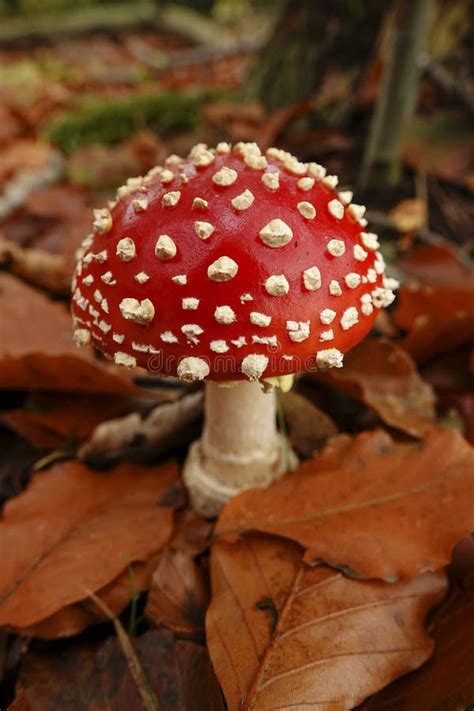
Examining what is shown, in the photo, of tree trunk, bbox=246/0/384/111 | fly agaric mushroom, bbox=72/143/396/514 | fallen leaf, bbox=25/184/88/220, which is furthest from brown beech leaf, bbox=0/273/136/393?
tree trunk, bbox=246/0/384/111

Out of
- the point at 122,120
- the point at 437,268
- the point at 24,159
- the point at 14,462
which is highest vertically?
the point at 437,268

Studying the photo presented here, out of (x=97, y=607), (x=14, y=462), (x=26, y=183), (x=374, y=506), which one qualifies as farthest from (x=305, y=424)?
(x=26, y=183)

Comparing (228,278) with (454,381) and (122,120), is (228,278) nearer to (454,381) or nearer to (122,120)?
(454,381)

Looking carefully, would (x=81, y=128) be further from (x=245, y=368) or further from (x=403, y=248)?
(x=245, y=368)

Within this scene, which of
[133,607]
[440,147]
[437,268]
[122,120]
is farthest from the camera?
→ [122,120]

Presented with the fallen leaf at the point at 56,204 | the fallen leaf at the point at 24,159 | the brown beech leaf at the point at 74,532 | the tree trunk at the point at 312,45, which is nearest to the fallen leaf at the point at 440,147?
the tree trunk at the point at 312,45

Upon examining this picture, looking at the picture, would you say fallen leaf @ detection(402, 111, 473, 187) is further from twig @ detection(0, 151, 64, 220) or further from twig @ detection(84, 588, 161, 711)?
twig @ detection(84, 588, 161, 711)

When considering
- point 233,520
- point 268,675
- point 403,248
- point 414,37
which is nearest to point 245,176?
point 233,520
